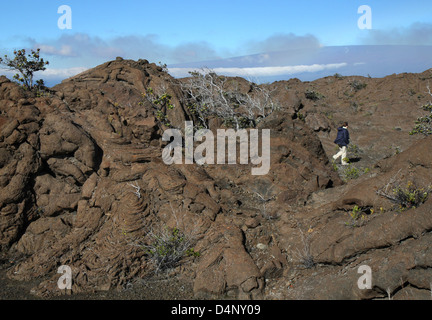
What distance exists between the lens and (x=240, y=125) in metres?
14.4

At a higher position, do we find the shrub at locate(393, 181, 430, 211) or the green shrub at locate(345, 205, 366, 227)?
the shrub at locate(393, 181, 430, 211)

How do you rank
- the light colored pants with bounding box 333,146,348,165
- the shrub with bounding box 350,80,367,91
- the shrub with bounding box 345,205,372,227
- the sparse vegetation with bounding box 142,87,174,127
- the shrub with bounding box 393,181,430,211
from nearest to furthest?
the shrub with bounding box 393,181,430,211
the shrub with bounding box 345,205,372,227
the sparse vegetation with bounding box 142,87,174,127
the light colored pants with bounding box 333,146,348,165
the shrub with bounding box 350,80,367,91

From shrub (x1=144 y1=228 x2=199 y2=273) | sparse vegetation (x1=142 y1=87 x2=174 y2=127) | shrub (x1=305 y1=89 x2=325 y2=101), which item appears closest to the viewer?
shrub (x1=144 y1=228 x2=199 y2=273)

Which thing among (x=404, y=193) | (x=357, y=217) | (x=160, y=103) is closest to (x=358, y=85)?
(x=160, y=103)

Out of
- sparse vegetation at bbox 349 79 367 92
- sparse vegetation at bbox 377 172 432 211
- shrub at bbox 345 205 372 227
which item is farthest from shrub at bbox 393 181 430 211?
sparse vegetation at bbox 349 79 367 92

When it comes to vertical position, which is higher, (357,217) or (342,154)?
(342,154)

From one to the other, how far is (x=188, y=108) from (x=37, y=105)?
6037 millimetres

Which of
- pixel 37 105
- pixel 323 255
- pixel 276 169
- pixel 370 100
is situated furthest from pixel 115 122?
pixel 370 100

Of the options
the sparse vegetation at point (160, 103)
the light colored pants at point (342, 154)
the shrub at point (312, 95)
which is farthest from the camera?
the shrub at point (312, 95)

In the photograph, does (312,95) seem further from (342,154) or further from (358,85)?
(342,154)

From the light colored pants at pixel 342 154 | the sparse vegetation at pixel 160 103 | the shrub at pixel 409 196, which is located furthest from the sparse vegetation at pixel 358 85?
the shrub at pixel 409 196

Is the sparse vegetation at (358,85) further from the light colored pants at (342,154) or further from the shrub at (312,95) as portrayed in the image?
the light colored pants at (342,154)

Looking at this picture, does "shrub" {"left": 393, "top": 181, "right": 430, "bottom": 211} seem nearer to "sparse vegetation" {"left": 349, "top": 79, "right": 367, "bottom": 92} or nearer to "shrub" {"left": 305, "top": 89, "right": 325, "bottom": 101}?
"shrub" {"left": 305, "top": 89, "right": 325, "bottom": 101}
